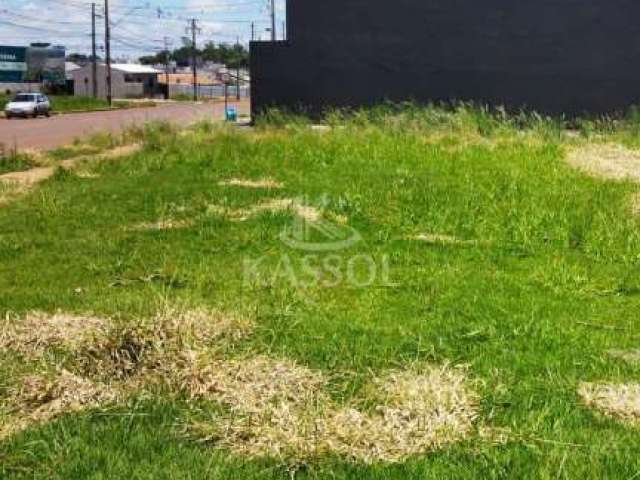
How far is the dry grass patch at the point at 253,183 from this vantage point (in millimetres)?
10680

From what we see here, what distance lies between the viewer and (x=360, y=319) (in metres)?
5.11

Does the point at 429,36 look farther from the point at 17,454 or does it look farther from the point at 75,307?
the point at 17,454

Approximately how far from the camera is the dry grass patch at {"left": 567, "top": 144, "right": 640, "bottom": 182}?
11.2 metres

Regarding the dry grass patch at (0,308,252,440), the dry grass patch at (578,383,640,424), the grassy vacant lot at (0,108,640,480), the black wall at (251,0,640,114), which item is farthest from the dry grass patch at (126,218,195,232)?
the black wall at (251,0,640,114)

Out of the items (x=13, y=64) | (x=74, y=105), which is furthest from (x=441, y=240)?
(x=13, y=64)

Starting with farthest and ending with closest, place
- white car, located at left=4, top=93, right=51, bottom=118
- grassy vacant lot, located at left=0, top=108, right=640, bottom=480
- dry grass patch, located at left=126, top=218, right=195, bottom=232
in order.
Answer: white car, located at left=4, top=93, right=51, bottom=118, dry grass patch, located at left=126, top=218, right=195, bottom=232, grassy vacant lot, located at left=0, top=108, right=640, bottom=480

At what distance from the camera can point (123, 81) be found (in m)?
97.0

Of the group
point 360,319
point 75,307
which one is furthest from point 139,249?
point 360,319

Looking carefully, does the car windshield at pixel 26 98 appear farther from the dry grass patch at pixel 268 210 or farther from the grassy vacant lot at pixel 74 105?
the dry grass patch at pixel 268 210

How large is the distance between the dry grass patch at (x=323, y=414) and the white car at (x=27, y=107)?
140 ft

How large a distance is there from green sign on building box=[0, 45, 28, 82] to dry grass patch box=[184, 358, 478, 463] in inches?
2909

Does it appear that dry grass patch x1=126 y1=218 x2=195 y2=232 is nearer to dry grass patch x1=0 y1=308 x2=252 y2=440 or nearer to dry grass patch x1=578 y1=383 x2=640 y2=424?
dry grass patch x1=0 y1=308 x2=252 y2=440

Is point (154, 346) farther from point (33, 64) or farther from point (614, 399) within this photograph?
point (33, 64)

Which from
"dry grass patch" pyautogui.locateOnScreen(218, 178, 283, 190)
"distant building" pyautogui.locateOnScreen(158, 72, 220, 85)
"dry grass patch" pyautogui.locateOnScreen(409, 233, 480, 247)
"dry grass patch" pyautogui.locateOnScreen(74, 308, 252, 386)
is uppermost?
"distant building" pyautogui.locateOnScreen(158, 72, 220, 85)
